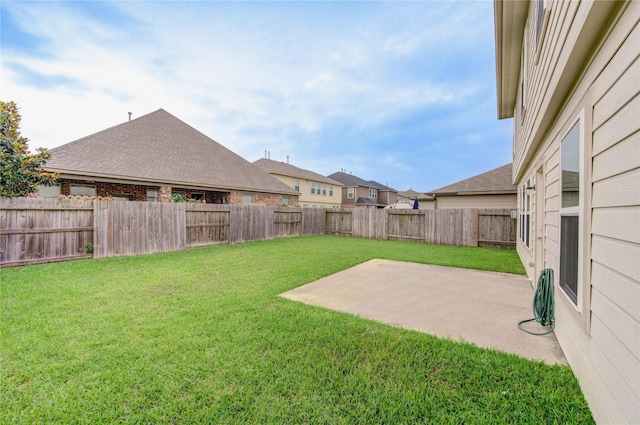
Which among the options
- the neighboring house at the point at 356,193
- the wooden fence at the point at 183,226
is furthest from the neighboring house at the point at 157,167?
the neighboring house at the point at 356,193

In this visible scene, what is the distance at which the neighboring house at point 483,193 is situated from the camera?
1428 cm

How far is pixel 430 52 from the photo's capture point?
854 inches

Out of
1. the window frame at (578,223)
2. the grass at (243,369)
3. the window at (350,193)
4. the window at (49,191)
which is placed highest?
the window at (350,193)

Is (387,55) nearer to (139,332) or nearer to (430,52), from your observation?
(430,52)

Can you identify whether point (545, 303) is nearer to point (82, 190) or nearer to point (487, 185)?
point (487, 185)

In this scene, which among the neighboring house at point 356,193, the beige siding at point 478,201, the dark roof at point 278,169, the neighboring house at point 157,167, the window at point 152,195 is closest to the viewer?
the neighboring house at point 157,167

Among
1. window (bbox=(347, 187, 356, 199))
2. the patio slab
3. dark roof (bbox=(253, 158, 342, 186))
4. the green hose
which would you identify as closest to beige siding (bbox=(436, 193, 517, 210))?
the patio slab

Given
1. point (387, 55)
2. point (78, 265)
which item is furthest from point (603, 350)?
point (387, 55)

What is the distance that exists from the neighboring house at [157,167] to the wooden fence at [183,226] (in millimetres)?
2886

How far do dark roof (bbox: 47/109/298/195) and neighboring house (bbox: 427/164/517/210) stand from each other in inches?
384

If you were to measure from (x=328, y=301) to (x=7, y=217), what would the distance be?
733 centimetres

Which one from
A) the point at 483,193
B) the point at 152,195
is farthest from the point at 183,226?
the point at 483,193

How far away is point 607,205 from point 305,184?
25774 millimetres

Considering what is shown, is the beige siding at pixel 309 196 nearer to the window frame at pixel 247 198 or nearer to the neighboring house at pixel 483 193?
the window frame at pixel 247 198
